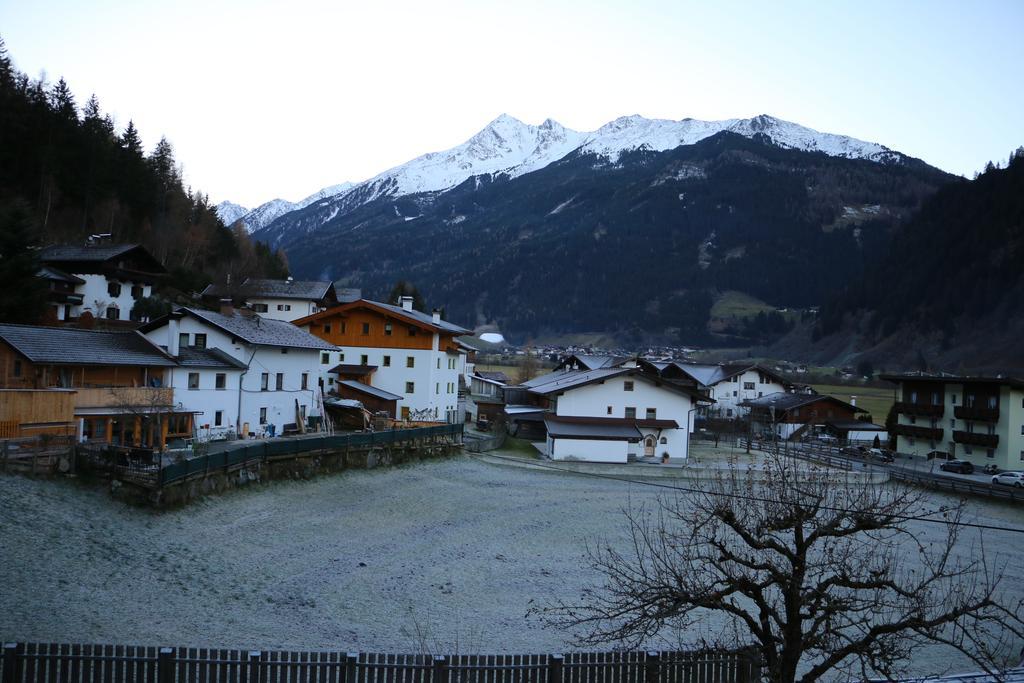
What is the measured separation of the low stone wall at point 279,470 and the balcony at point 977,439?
34.5m

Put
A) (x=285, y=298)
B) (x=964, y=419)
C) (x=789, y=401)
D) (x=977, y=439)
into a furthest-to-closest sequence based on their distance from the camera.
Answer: (x=285, y=298), (x=789, y=401), (x=964, y=419), (x=977, y=439)

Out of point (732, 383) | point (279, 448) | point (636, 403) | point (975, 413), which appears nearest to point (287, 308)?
point (636, 403)

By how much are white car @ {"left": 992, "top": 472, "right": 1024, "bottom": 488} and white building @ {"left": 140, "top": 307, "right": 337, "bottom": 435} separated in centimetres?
3864

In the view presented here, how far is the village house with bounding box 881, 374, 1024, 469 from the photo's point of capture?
5069 cm

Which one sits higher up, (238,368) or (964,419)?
(238,368)

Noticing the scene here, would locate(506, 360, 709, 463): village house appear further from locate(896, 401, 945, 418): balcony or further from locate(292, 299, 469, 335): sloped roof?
locate(896, 401, 945, 418): balcony

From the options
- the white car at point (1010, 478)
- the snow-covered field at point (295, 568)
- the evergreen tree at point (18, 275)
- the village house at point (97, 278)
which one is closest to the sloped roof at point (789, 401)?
the white car at point (1010, 478)

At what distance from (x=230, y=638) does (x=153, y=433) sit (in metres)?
19.7

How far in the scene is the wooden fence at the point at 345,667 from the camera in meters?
12.3

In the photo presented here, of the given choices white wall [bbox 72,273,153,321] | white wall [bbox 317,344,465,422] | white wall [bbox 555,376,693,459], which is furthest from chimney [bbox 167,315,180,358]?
white wall [bbox 555,376,693,459]

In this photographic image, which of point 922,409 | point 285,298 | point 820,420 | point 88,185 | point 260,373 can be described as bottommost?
point 820,420

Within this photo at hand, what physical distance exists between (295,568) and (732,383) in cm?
6142

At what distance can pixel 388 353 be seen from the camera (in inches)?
2098

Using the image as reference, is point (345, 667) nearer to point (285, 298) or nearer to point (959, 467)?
point (959, 467)
